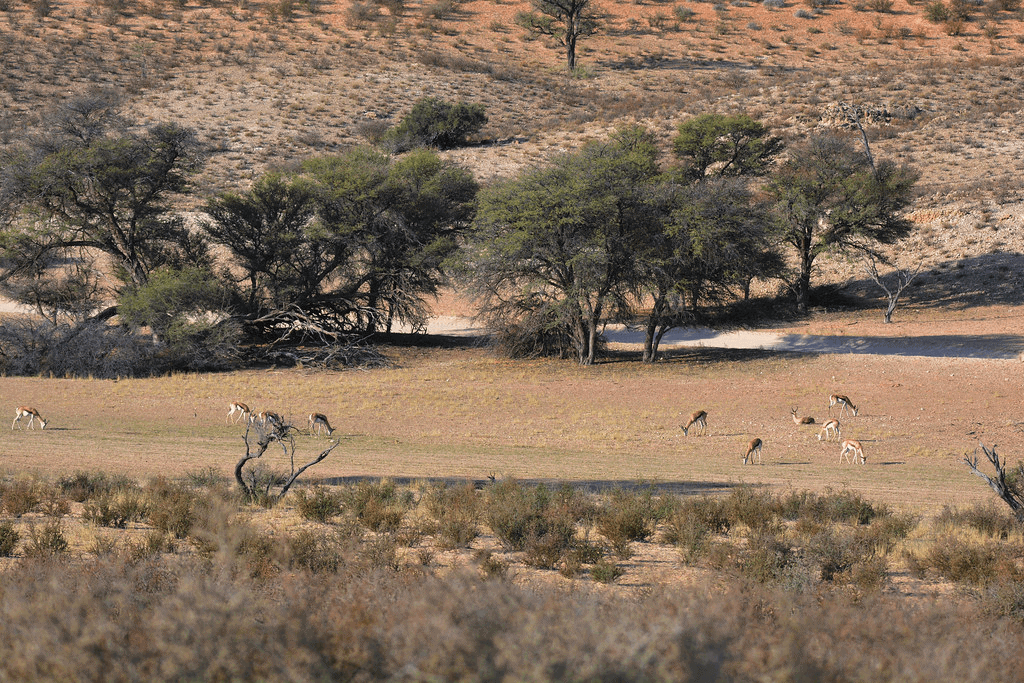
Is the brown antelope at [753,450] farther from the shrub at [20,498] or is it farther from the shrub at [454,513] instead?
the shrub at [20,498]

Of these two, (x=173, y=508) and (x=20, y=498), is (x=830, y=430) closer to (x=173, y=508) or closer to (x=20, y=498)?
→ (x=173, y=508)

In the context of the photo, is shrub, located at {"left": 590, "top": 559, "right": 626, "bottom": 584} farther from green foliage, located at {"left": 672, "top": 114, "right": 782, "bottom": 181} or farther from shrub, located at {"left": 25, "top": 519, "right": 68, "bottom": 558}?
A: green foliage, located at {"left": 672, "top": 114, "right": 782, "bottom": 181}

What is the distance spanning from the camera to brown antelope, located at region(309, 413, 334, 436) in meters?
18.9

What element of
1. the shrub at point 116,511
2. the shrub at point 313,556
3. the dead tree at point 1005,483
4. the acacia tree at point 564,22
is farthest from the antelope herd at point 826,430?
the acacia tree at point 564,22

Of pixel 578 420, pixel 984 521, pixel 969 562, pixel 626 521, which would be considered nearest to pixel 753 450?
pixel 578 420

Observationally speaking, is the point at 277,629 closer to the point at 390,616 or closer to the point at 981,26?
the point at 390,616

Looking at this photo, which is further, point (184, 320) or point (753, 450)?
point (184, 320)

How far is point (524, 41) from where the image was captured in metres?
84.4

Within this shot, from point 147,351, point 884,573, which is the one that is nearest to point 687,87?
point 147,351

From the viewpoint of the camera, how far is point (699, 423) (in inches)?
858

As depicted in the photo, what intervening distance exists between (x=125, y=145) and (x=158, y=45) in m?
50.7

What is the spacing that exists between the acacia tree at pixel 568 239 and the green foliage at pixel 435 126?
1137 inches

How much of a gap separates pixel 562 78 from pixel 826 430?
6267 centimetres

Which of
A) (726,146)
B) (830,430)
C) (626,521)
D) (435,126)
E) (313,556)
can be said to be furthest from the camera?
(435,126)
